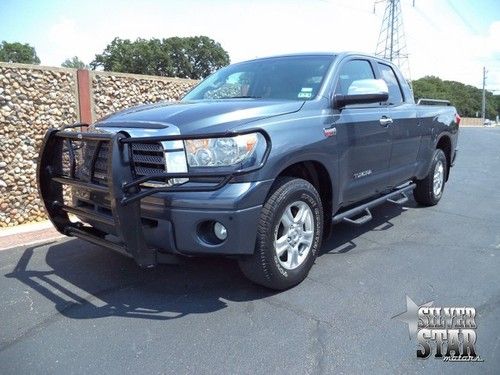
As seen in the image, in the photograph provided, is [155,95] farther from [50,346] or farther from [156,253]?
[50,346]

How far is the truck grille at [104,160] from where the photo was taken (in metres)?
3.14

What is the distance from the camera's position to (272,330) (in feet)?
9.89

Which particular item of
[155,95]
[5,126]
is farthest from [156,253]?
[155,95]

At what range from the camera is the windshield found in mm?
4082

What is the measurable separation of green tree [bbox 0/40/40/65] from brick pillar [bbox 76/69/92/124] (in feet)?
253

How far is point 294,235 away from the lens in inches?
141

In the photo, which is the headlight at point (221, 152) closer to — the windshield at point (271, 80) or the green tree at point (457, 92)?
the windshield at point (271, 80)

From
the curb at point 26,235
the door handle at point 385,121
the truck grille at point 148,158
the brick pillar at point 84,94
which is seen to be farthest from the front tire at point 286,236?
the brick pillar at point 84,94

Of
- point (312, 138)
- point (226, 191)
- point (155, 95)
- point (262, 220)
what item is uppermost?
point (155, 95)

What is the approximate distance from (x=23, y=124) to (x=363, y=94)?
178 inches

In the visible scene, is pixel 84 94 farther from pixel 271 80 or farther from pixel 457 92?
pixel 457 92

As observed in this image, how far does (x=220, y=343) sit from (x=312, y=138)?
1722 mm

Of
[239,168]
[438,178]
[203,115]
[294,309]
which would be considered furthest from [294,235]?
[438,178]

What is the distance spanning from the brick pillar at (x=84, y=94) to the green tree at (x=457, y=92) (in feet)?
327
